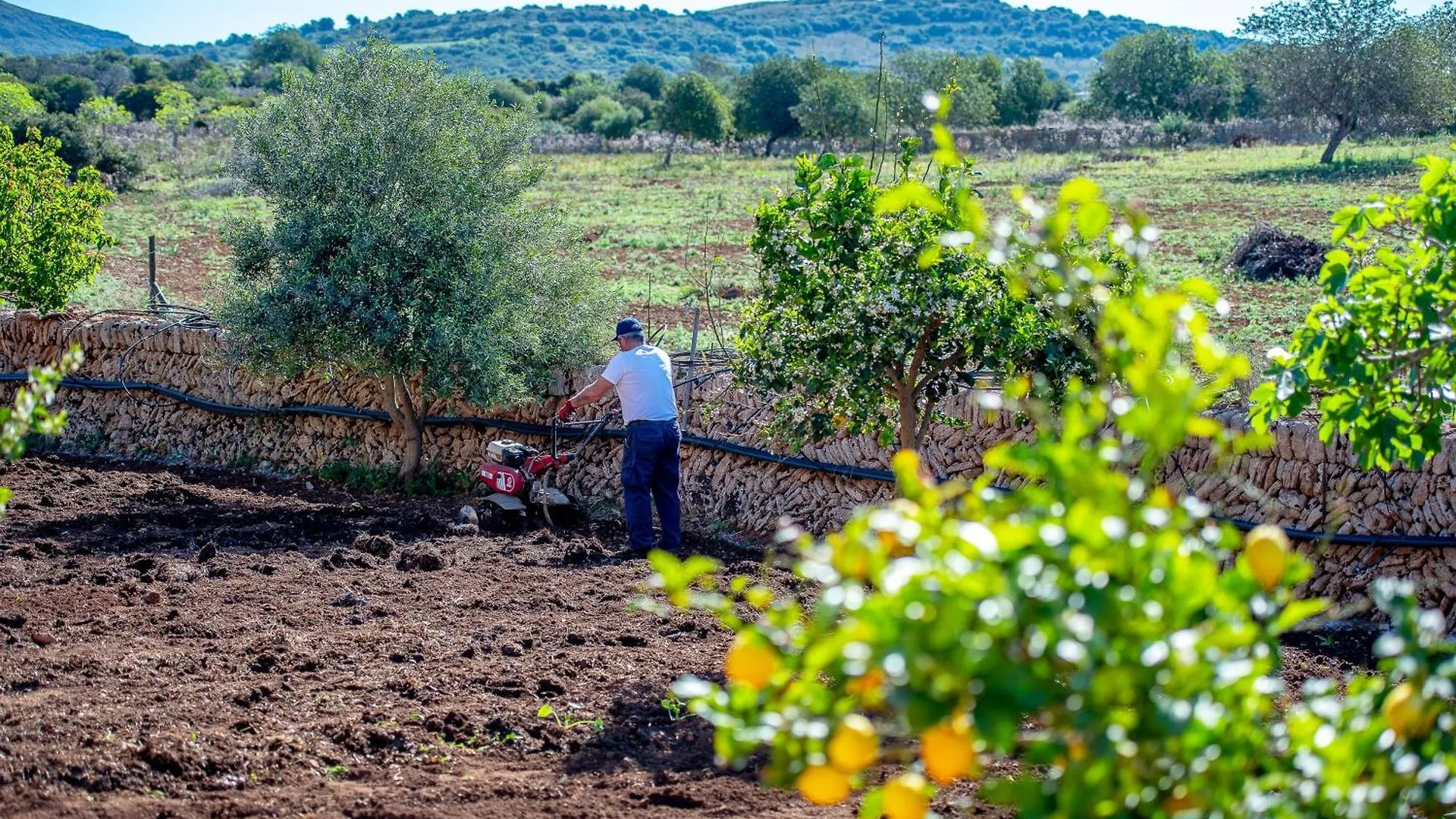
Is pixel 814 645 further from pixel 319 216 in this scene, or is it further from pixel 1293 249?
pixel 1293 249

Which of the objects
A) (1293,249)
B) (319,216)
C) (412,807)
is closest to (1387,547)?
(412,807)

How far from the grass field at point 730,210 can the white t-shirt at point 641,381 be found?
2.44m

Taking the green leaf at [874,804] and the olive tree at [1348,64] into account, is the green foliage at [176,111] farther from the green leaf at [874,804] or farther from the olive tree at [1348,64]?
the green leaf at [874,804]

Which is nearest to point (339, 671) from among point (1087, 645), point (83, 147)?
point (1087, 645)

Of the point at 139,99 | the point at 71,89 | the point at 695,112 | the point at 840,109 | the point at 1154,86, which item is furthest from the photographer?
the point at 139,99

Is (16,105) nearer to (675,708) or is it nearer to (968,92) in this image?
(968,92)

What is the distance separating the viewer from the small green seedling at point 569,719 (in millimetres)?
6121

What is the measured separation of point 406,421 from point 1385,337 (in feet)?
29.3

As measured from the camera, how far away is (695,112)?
5762 cm

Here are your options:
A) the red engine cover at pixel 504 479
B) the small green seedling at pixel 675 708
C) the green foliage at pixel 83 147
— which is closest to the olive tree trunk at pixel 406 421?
the red engine cover at pixel 504 479

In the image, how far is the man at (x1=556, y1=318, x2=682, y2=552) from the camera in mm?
9414

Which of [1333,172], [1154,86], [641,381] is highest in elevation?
[1154,86]

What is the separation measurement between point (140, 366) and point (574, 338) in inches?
200

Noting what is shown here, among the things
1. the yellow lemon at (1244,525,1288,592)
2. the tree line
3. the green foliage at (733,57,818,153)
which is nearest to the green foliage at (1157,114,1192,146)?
the tree line
